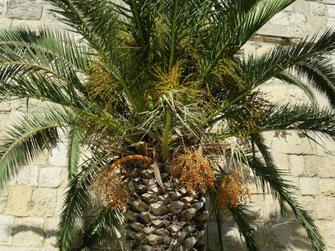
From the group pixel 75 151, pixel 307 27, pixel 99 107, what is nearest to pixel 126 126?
pixel 99 107

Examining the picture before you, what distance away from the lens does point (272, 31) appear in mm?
6828

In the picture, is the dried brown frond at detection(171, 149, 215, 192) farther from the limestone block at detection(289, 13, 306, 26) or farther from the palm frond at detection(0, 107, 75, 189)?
the limestone block at detection(289, 13, 306, 26)

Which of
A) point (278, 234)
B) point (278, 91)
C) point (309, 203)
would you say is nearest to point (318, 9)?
point (278, 91)

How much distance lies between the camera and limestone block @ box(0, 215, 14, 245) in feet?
17.0

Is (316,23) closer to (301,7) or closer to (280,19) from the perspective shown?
(301,7)

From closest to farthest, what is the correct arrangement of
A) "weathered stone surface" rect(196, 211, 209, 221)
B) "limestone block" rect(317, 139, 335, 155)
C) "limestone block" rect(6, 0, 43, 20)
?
"weathered stone surface" rect(196, 211, 209, 221) → "limestone block" rect(6, 0, 43, 20) → "limestone block" rect(317, 139, 335, 155)

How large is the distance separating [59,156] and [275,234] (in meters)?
3.30

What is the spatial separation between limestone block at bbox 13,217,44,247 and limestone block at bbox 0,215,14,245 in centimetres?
6

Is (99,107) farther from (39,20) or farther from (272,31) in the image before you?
(272,31)

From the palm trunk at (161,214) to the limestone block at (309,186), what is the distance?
121 inches

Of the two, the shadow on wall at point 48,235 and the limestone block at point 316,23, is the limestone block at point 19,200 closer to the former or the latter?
the shadow on wall at point 48,235

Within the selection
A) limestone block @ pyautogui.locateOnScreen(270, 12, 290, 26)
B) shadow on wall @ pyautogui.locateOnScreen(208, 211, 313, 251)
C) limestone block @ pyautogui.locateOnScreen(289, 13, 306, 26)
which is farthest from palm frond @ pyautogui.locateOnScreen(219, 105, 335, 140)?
limestone block @ pyautogui.locateOnScreen(289, 13, 306, 26)

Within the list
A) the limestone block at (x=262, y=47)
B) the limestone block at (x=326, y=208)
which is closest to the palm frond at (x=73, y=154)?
the limestone block at (x=262, y=47)

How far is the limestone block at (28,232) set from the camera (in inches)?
204
